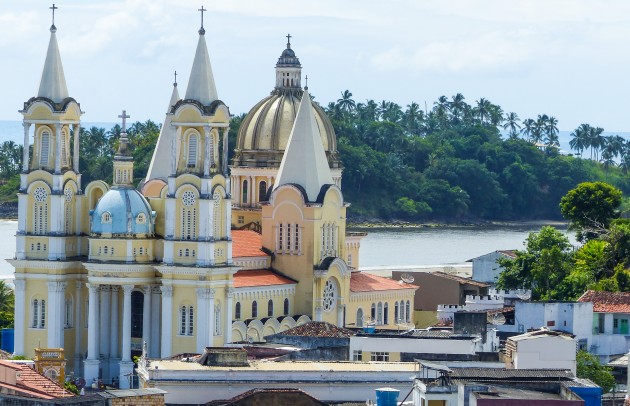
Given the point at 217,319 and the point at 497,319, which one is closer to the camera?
the point at 497,319

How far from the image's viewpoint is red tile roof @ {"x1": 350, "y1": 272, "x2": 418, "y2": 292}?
226ft

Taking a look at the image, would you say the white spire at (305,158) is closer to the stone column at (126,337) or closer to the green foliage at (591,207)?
the stone column at (126,337)

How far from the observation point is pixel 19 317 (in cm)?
6069

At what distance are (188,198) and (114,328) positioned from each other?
12.1ft

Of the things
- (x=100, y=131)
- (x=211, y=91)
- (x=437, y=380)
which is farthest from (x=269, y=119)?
(x=100, y=131)

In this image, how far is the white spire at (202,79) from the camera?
6034 cm

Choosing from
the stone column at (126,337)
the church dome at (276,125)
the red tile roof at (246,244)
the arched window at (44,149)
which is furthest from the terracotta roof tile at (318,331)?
the church dome at (276,125)

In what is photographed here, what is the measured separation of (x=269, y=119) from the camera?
71.2 m

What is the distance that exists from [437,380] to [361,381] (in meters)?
5.88

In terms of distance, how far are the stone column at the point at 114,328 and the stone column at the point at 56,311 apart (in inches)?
46.6

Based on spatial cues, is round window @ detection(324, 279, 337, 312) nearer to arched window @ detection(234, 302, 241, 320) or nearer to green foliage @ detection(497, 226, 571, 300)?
arched window @ detection(234, 302, 241, 320)

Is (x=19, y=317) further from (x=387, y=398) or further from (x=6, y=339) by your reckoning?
(x=387, y=398)

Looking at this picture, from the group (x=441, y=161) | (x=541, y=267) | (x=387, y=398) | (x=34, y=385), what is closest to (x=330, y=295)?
(x=541, y=267)

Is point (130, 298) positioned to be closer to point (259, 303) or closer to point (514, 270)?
point (259, 303)
